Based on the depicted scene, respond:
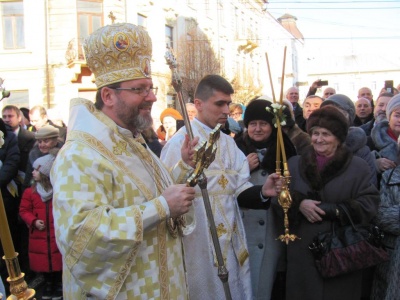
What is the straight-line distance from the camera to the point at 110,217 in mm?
2070

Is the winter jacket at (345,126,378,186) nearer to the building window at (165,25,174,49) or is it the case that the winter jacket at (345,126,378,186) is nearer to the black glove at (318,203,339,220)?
the black glove at (318,203,339,220)

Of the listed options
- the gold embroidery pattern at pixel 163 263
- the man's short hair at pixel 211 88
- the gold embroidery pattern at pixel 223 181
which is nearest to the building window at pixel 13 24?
the man's short hair at pixel 211 88

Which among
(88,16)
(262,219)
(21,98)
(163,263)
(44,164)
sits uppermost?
(88,16)

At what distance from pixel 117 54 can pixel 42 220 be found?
339cm

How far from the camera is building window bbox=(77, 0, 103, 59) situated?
19016 mm

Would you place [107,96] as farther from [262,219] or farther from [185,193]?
[262,219]

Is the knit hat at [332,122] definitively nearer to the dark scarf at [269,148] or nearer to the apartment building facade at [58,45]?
the dark scarf at [269,148]

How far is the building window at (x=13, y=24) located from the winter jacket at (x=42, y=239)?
49.5 feet

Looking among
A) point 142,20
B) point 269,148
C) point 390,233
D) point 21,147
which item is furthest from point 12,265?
point 142,20

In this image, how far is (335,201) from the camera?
3646 millimetres

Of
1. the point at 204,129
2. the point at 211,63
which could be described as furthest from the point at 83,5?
the point at 204,129

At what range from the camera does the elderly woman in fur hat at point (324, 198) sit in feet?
11.8

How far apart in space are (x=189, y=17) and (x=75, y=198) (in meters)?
24.7

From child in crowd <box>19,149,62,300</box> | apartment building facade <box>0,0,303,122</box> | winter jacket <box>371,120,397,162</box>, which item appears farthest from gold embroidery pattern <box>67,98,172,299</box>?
apartment building facade <box>0,0,303,122</box>
